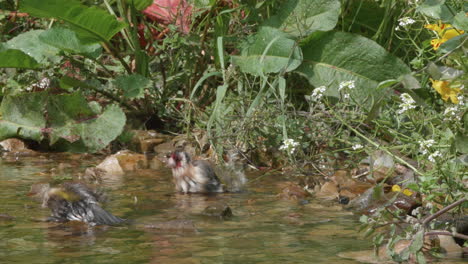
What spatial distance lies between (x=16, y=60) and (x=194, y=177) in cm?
167

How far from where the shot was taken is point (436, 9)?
2830 millimetres

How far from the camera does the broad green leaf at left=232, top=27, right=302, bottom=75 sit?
4.66m

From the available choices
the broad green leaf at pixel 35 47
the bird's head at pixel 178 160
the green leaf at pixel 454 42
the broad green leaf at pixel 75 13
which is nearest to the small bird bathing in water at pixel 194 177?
the bird's head at pixel 178 160

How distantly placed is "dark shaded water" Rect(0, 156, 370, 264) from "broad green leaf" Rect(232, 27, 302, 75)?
713 millimetres

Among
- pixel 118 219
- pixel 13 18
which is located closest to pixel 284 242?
pixel 118 219

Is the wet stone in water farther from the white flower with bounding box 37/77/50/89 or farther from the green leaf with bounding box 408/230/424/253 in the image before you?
the white flower with bounding box 37/77/50/89

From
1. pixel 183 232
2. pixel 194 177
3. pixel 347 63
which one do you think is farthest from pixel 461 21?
pixel 347 63

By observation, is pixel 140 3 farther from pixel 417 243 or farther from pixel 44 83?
pixel 417 243

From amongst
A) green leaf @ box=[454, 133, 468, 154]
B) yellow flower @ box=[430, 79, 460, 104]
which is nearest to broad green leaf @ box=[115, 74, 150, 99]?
yellow flower @ box=[430, 79, 460, 104]

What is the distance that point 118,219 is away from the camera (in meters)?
3.32

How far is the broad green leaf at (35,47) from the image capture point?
536 centimetres

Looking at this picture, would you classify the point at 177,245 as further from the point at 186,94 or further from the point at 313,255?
the point at 186,94

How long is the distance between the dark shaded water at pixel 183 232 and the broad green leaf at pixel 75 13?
1.09 metres

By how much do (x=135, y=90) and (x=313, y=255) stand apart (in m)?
2.71
